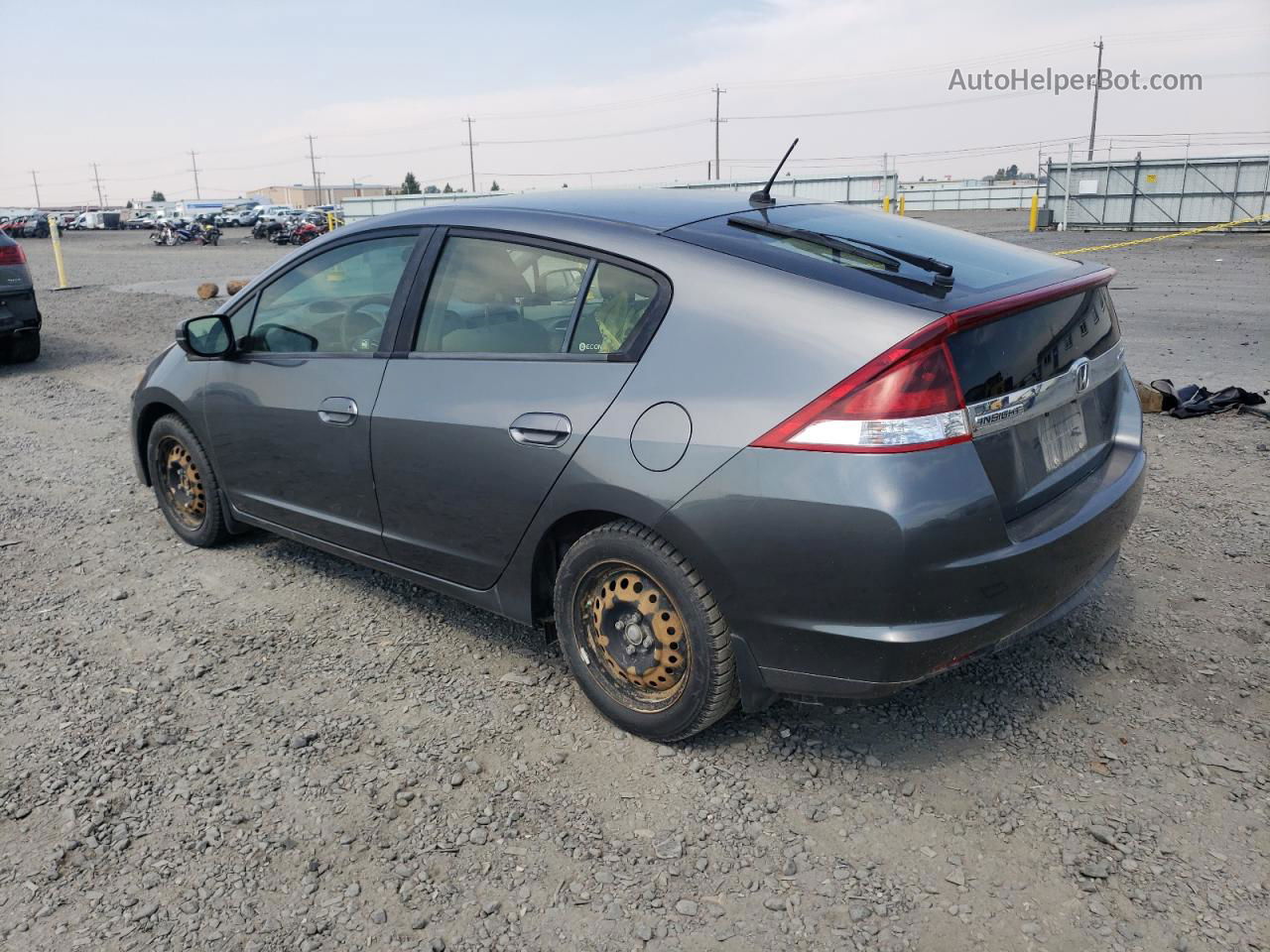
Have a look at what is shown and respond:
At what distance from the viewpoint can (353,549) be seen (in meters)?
3.86

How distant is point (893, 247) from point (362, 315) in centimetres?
199

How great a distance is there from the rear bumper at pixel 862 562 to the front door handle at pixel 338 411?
1.49 m

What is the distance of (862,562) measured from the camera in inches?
97.3

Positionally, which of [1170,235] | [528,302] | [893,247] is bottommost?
[1170,235]

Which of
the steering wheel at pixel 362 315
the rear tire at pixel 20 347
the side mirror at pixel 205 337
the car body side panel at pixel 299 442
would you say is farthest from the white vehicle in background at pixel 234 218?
the steering wheel at pixel 362 315

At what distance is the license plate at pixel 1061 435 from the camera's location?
2797 mm

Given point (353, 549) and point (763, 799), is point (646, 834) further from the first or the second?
point (353, 549)

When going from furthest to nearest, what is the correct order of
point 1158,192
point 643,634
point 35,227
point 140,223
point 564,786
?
point 140,223 < point 35,227 < point 1158,192 < point 643,634 < point 564,786

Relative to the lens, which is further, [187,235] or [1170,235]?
[187,235]

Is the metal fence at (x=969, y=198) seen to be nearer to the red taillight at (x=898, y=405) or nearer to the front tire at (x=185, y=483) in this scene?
the front tire at (x=185, y=483)

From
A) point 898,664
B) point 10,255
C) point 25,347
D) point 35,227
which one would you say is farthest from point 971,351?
point 35,227

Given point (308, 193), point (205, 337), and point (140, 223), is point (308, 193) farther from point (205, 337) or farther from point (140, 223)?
point (205, 337)

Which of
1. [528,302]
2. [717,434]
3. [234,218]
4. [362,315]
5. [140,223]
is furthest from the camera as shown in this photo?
[140,223]

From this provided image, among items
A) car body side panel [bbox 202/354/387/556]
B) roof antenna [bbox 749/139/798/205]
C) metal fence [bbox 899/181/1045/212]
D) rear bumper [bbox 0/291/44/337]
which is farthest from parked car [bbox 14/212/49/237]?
roof antenna [bbox 749/139/798/205]
